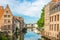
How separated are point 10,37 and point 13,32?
0.44 m

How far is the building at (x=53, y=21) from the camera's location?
19.0 ft

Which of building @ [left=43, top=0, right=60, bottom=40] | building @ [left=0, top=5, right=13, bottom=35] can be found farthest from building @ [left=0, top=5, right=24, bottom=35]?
building @ [left=43, top=0, right=60, bottom=40]

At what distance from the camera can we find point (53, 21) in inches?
238

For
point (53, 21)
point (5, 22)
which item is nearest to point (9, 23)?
point (5, 22)

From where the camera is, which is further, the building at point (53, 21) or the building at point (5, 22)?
the building at point (5, 22)

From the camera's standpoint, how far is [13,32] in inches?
256

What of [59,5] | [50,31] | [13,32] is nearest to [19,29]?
[13,32]

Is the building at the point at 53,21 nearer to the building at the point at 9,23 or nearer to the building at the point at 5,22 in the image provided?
the building at the point at 9,23

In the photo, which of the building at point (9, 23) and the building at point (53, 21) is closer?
the building at point (53, 21)

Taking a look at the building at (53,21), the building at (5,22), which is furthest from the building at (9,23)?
the building at (53,21)

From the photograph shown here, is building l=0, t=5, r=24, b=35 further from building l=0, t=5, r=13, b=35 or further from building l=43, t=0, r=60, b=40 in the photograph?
building l=43, t=0, r=60, b=40

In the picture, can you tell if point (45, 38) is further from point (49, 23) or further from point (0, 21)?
point (0, 21)

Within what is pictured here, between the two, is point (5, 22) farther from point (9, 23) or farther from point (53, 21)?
point (53, 21)

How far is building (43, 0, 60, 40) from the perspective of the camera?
5.78 meters
